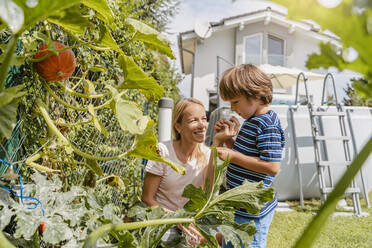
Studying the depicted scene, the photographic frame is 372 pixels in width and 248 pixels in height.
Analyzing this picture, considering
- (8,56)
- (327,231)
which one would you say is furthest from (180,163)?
(327,231)

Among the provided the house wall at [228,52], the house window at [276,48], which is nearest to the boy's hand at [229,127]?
the house wall at [228,52]

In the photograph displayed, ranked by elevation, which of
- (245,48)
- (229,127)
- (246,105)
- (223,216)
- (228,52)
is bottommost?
(223,216)

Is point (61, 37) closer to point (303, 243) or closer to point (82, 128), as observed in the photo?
point (82, 128)

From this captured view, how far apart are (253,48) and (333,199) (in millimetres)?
14176

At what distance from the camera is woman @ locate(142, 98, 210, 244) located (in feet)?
6.05

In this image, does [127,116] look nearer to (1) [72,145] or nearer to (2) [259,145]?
(1) [72,145]

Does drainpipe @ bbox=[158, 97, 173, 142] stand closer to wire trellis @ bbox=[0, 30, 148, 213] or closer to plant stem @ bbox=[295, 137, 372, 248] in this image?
wire trellis @ bbox=[0, 30, 148, 213]

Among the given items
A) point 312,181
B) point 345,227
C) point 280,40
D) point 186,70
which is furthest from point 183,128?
point 186,70

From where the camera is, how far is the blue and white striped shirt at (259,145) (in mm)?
1685

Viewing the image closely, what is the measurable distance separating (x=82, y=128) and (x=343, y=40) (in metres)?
1.43

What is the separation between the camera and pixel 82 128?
1.53m

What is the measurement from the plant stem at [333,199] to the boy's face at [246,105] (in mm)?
1636

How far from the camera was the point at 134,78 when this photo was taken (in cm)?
69

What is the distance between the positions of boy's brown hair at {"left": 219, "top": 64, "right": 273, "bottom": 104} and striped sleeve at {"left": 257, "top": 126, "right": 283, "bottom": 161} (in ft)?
0.72
